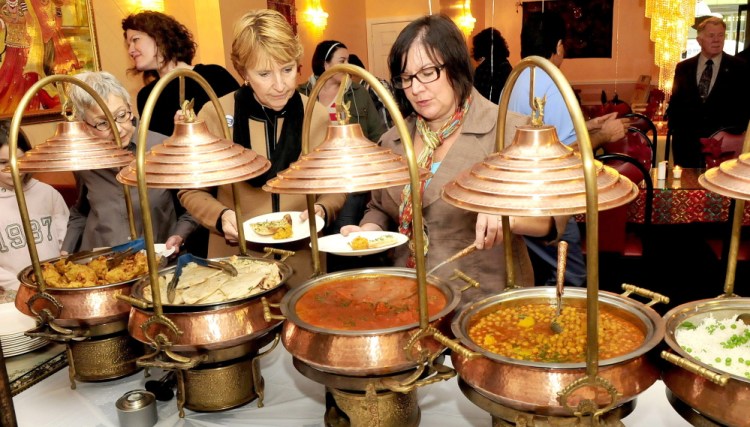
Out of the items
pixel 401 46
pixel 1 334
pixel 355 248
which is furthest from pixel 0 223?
pixel 401 46

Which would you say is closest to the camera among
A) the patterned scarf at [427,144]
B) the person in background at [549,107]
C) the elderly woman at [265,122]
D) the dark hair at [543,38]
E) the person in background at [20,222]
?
the patterned scarf at [427,144]

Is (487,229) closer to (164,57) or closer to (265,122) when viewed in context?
(265,122)

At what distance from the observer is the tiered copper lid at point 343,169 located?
115 cm

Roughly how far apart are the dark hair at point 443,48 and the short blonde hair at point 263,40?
1.62 feet

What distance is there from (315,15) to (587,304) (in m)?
8.43

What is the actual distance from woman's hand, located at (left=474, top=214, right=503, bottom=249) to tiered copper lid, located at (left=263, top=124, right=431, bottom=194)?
0.45 m

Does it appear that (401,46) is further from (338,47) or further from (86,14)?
(86,14)

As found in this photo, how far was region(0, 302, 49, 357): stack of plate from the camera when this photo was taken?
6.32 ft

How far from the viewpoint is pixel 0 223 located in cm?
300

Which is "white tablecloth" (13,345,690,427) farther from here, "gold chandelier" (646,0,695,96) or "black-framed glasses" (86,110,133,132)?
"gold chandelier" (646,0,695,96)

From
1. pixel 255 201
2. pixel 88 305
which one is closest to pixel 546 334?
pixel 88 305

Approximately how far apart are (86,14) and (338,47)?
214 cm

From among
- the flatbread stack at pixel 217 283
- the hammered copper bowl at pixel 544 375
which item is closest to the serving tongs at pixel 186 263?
the flatbread stack at pixel 217 283

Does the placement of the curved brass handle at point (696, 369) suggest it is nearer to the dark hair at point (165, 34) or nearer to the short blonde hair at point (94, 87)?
the short blonde hair at point (94, 87)
